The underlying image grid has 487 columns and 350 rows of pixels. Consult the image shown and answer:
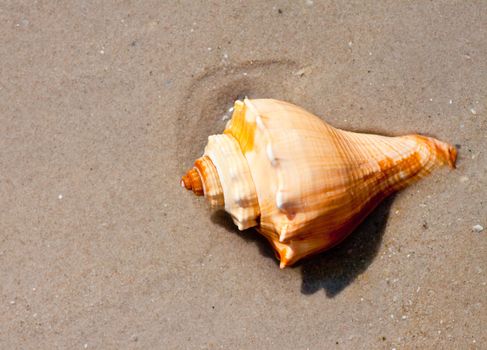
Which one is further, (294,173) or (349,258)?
(349,258)

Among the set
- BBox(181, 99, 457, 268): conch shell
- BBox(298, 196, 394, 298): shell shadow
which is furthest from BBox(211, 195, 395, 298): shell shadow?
BBox(181, 99, 457, 268): conch shell

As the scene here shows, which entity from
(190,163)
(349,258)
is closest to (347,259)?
(349,258)

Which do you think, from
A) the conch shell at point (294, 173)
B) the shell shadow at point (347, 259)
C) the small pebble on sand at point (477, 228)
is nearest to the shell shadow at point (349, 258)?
the shell shadow at point (347, 259)

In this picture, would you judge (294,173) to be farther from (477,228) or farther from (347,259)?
(477,228)

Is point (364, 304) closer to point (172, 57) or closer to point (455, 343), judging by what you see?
point (455, 343)

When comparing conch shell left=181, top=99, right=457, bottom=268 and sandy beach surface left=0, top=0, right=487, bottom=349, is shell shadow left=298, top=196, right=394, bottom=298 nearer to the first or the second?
sandy beach surface left=0, top=0, right=487, bottom=349

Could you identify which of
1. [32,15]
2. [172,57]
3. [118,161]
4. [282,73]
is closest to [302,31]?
[282,73]

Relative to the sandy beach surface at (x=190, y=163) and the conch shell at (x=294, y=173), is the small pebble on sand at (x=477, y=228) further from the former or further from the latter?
the conch shell at (x=294, y=173)
